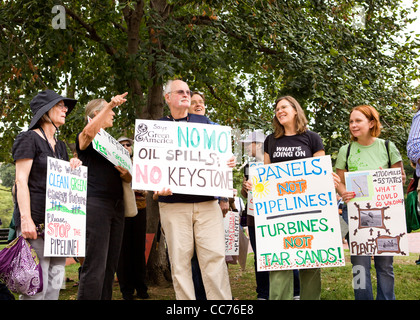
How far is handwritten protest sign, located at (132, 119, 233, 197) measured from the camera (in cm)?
404

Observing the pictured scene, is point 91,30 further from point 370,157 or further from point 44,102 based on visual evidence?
point 370,157

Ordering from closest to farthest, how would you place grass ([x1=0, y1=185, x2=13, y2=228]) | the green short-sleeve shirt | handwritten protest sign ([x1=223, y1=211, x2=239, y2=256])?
1. the green short-sleeve shirt
2. handwritten protest sign ([x1=223, y1=211, x2=239, y2=256])
3. grass ([x1=0, y1=185, x2=13, y2=228])

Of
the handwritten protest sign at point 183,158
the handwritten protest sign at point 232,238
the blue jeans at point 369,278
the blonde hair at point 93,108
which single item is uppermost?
the blonde hair at point 93,108

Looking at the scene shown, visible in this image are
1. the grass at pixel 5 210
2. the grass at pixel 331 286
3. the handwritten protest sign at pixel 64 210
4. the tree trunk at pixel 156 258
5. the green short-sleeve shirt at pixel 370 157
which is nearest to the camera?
the handwritten protest sign at pixel 64 210

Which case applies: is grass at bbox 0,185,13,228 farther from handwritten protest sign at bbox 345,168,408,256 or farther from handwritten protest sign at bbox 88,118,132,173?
handwritten protest sign at bbox 345,168,408,256

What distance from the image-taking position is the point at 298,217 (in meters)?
4.09

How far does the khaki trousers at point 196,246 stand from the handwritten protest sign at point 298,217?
36 cm

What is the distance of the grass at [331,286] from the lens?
6.49 metres

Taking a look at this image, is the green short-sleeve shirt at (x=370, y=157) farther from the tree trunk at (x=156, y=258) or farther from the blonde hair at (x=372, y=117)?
the tree trunk at (x=156, y=258)

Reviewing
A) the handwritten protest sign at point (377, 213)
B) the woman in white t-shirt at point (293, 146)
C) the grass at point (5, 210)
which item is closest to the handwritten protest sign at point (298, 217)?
the woman in white t-shirt at point (293, 146)

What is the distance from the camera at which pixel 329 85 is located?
22.2 feet

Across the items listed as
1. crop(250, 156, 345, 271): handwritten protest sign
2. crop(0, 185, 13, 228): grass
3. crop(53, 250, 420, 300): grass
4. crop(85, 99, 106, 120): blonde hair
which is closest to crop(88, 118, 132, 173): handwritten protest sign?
crop(85, 99, 106, 120): blonde hair

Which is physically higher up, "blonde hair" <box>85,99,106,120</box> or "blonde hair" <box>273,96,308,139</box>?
"blonde hair" <box>85,99,106,120</box>

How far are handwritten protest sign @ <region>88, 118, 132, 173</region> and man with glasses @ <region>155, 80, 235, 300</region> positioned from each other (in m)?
0.52
